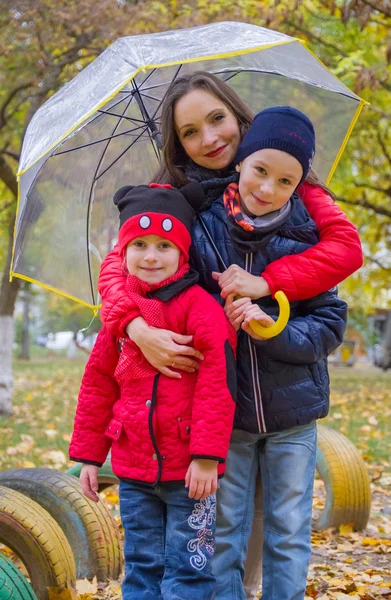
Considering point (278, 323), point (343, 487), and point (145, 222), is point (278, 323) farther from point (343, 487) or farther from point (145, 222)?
point (343, 487)

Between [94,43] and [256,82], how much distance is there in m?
7.05

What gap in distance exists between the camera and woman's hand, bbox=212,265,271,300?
257 cm

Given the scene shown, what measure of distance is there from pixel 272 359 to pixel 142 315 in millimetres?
485

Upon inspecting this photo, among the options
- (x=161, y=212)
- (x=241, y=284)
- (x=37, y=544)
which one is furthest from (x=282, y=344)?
(x=37, y=544)

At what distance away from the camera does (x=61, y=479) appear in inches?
162

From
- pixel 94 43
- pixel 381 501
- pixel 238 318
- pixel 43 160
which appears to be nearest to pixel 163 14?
pixel 94 43

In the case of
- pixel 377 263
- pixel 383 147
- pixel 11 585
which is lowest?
pixel 11 585

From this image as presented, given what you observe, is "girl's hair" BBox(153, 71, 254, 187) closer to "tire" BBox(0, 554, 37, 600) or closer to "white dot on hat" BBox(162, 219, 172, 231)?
"white dot on hat" BBox(162, 219, 172, 231)

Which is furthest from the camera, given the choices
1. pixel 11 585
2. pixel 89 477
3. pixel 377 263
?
pixel 377 263

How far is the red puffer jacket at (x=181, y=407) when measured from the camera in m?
2.46

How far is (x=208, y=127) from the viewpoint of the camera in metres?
2.85

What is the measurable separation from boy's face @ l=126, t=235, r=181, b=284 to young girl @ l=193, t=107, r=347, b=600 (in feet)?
0.54

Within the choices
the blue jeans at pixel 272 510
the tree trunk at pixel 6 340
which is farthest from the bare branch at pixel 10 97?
the blue jeans at pixel 272 510

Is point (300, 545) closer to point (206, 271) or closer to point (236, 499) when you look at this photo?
point (236, 499)
